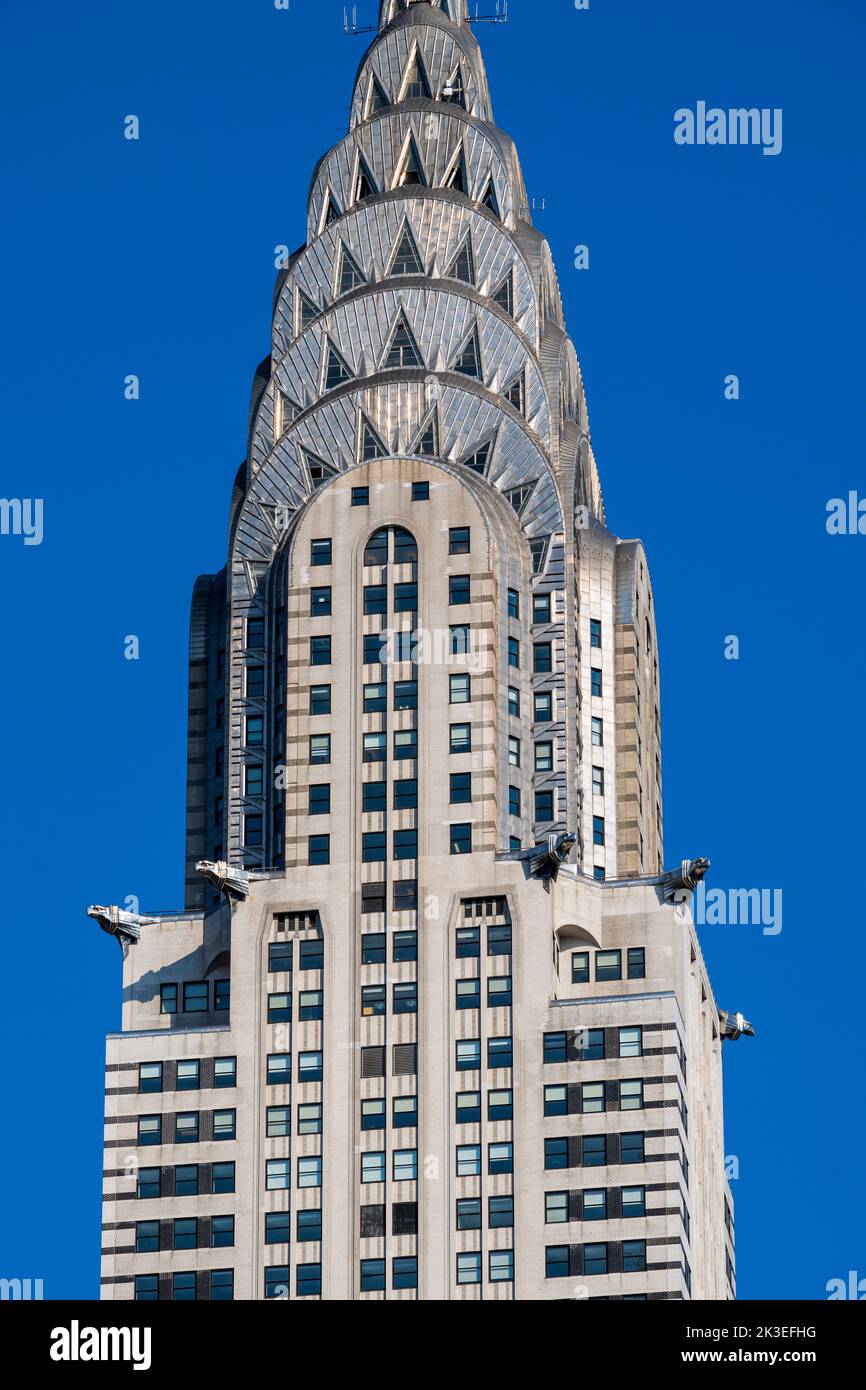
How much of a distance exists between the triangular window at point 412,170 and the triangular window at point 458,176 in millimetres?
1515

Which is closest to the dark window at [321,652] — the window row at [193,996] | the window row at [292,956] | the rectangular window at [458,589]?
the rectangular window at [458,589]

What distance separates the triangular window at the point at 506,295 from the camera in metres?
190

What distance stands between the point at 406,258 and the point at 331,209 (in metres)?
7.04

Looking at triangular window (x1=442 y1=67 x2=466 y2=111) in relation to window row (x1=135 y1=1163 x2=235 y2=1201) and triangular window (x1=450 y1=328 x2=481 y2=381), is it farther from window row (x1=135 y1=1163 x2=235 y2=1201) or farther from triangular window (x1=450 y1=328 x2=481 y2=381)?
window row (x1=135 y1=1163 x2=235 y2=1201)

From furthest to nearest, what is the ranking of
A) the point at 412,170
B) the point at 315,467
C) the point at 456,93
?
the point at 456,93 < the point at 412,170 < the point at 315,467

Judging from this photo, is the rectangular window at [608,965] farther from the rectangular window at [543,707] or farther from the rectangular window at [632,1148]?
the rectangular window at [543,707]

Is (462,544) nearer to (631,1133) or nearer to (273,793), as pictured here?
(273,793)

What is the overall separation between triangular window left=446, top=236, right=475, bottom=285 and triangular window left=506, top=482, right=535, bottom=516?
14377 millimetres

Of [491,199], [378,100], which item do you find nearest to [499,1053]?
[491,199]

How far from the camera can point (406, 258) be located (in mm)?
190375

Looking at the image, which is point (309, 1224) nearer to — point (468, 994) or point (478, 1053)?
point (478, 1053)

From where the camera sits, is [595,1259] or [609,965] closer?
[595,1259]

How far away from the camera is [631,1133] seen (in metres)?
164
